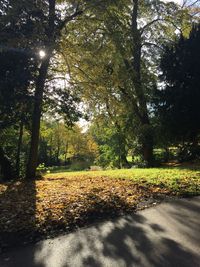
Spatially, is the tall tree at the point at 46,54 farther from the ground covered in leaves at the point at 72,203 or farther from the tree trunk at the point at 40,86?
the ground covered in leaves at the point at 72,203

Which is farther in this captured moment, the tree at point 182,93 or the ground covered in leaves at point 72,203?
the tree at point 182,93

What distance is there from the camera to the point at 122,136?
23.1 metres

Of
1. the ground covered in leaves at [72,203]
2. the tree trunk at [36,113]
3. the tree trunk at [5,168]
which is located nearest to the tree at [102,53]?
the tree trunk at [36,113]

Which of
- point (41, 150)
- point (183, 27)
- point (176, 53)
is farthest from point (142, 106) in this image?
point (41, 150)

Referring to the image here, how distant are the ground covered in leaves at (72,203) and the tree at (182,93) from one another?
6746 mm

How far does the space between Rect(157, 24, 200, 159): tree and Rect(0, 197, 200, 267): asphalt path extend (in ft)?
35.2

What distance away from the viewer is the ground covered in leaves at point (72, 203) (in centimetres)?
517

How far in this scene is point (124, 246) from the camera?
4.42 metres

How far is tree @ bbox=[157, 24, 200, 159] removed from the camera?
15547mm

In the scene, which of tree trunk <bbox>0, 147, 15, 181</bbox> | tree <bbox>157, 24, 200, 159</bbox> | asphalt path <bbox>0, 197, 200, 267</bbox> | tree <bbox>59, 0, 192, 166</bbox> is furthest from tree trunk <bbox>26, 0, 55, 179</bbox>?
tree <bbox>157, 24, 200, 159</bbox>

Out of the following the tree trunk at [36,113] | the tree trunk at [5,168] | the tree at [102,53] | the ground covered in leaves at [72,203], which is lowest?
the ground covered in leaves at [72,203]

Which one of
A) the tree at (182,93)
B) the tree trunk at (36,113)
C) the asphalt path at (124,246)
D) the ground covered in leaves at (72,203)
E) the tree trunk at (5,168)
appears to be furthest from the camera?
the tree at (182,93)

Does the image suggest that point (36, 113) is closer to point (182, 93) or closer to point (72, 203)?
point (72, 203)

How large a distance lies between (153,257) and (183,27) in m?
17.5
